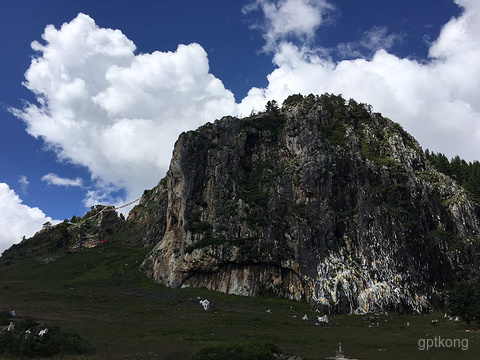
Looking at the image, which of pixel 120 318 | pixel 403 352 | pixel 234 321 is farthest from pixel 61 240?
pixel 403 352

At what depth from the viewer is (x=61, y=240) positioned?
5650 inches

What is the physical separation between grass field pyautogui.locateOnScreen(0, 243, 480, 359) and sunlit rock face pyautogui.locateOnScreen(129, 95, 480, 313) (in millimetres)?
6712

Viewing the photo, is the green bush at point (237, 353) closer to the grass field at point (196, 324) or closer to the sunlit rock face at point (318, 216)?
the grass field at point (196, 324)

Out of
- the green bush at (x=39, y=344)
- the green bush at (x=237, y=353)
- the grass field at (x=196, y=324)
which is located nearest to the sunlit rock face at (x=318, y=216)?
the grass field at (x=196, y=324)

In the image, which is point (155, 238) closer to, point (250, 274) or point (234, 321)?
point (250, 274)

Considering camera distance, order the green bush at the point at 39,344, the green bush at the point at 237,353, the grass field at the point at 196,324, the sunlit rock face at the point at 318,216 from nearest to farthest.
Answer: the green bush at the point at 237,353
the green bush at the point at 39,344
the grass field at the point at 196,324
the sunlit rock face at the point at 318,216

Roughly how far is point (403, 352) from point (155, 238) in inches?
3882

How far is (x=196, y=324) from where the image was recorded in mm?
47938

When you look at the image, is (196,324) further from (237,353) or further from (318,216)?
(318,216)

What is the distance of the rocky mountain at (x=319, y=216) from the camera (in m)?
73.3

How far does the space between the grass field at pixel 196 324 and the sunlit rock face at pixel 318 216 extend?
6.71 meters

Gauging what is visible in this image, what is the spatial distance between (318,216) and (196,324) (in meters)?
45.9

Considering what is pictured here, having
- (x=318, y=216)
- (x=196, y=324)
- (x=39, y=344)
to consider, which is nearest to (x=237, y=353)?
(x=39, y=344)

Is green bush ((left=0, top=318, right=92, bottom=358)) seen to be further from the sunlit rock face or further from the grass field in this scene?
the sunlit rock face
